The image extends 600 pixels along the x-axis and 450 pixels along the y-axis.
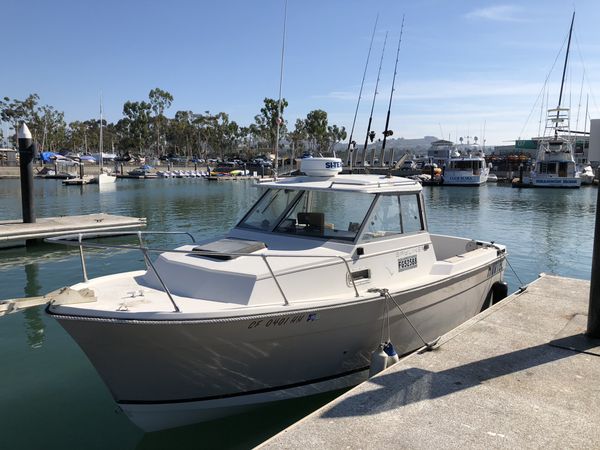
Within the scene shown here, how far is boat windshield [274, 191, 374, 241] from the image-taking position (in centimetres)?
675

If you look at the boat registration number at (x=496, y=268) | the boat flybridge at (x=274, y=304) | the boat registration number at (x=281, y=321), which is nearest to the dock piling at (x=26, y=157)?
the boat flybridge at (x=274, y=304)

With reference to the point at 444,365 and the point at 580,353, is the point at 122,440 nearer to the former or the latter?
the point at 444,365

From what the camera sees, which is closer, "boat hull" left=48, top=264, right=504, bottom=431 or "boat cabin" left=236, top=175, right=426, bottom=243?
"boat hull" left=48, top=264, right=504, bottom=431

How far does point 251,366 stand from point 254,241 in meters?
1.99

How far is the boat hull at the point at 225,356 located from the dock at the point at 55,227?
513 inches

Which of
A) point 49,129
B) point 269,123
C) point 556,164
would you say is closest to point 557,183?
point 556,164

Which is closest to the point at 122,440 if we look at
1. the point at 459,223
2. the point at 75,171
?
the point at 459,223

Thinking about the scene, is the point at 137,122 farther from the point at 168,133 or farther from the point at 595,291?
the point at 595,291

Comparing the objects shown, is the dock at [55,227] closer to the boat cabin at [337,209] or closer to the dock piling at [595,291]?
the boat cabin at [337,209]

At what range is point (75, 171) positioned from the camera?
75875 millimetres

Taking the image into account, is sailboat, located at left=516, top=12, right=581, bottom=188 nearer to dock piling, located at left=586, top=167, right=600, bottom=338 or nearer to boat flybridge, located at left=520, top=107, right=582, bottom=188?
boat flybridge, located at left=520, top=107, right=582, bottom=188

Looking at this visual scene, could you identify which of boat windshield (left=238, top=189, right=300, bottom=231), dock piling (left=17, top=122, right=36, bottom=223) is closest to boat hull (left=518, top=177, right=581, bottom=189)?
dock piling (left=17, top=122, right=36, bottom=223)

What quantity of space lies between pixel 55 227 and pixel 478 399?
16541 mm

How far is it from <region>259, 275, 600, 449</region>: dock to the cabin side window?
1.67 m
